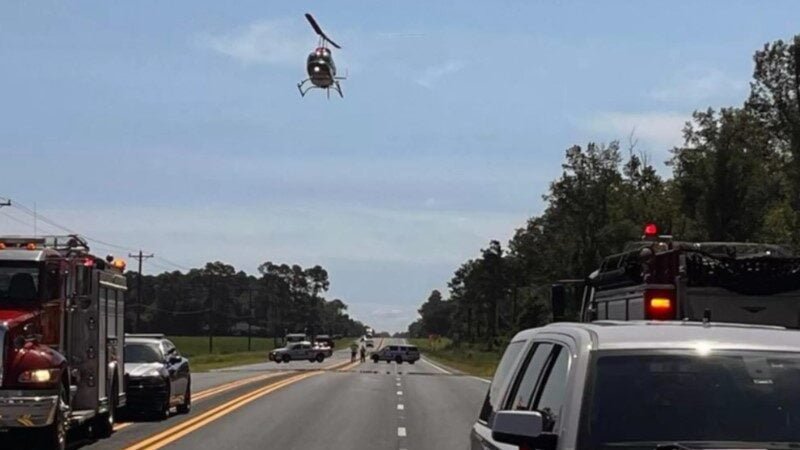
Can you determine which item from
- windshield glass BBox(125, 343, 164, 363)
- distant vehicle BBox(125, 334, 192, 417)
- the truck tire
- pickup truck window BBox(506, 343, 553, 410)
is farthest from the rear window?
windshield glass BBox(125, 343, 164, 363)

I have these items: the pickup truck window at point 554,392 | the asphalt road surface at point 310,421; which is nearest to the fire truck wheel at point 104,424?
the asphalt road surface at point 310,421

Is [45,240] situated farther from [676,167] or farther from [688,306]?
[676,167]

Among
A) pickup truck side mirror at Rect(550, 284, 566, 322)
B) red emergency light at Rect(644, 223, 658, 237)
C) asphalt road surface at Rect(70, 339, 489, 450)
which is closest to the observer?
red emergency light at Rect(644, 223, 658, 237)

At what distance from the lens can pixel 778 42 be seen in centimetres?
8281

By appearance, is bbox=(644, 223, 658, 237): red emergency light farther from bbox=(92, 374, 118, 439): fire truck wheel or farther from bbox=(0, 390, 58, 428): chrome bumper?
bbox=(92, 374, 118, 439): fire truck wheel

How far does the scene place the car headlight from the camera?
57.4ft

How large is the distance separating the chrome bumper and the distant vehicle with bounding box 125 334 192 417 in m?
7.40

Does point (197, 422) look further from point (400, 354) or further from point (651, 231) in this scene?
point (400, 354)

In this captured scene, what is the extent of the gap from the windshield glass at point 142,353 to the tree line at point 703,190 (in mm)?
38291

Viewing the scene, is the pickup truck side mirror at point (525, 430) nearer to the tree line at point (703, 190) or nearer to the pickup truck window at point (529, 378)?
the pickup truck window at point (529, 378)

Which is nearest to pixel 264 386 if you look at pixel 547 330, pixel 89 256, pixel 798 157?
pixel 89 256

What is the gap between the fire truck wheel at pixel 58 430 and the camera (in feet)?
57.6

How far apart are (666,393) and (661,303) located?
789cm

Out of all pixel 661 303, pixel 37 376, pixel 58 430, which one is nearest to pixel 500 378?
pixel 661 303
